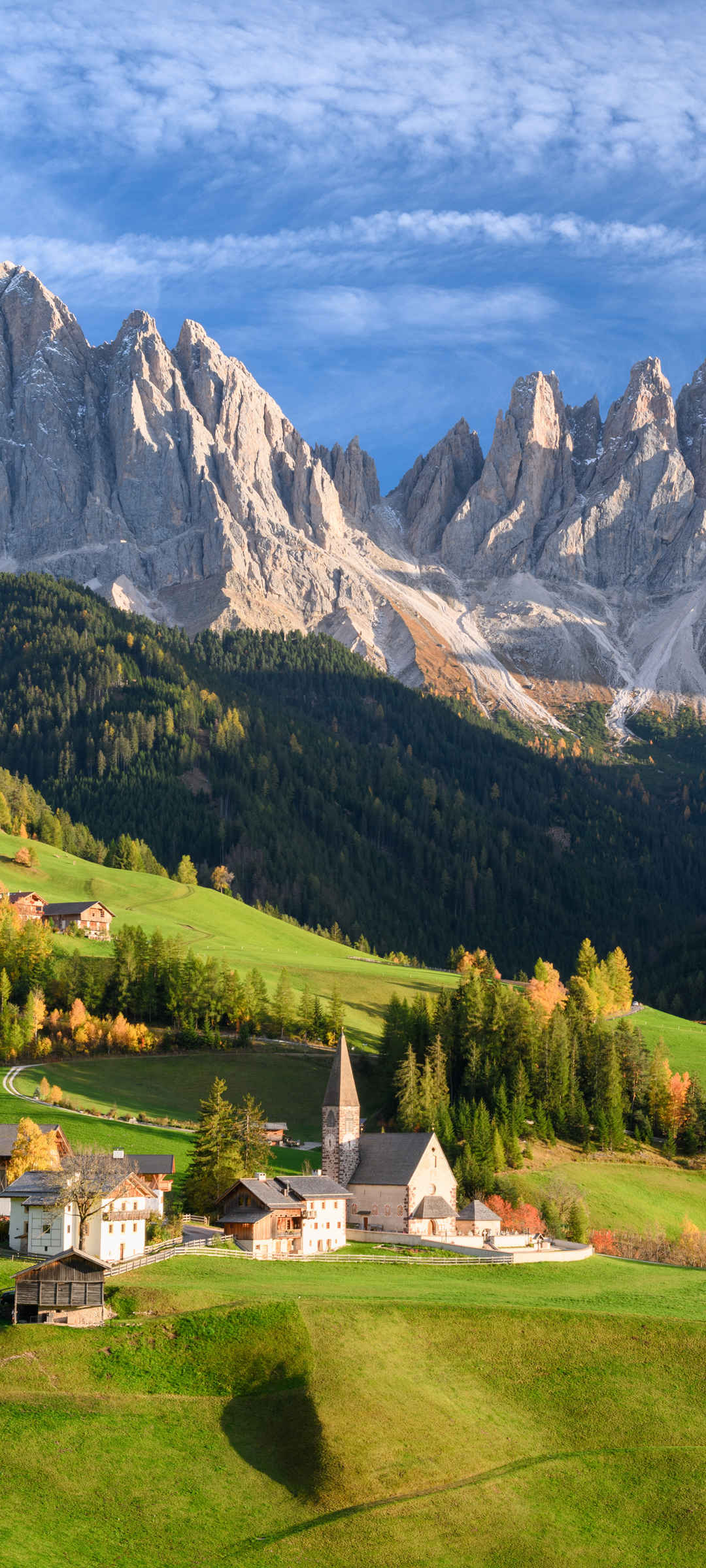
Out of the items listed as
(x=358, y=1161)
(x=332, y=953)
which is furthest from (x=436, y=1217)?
(x=332, y=953)

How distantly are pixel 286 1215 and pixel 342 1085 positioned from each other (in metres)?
16.0

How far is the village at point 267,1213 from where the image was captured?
53.9 metres

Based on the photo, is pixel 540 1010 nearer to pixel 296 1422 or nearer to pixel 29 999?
pixel 29 999

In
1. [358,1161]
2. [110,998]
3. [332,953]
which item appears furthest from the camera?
[332,953]

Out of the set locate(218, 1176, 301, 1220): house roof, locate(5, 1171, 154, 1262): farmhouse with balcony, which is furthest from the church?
locate(5, 1171, 154, 1262): farmhouse with balcony

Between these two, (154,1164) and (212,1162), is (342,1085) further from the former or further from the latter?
(154,1164)

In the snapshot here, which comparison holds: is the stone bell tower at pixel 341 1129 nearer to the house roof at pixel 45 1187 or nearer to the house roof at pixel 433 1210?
the house roof at pixel 433 1210

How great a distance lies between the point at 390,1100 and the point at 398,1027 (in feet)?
33.0

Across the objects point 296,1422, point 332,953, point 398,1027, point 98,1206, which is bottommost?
point 296,1422

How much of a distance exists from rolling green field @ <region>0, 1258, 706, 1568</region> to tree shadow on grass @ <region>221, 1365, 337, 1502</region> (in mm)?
73

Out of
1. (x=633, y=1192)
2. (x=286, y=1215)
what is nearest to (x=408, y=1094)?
(x=633, y=1192)

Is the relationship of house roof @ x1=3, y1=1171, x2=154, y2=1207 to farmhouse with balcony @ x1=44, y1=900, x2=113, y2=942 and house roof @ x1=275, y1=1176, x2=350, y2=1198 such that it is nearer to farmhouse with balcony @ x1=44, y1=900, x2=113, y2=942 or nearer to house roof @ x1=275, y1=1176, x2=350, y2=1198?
house roof @ x1=275, y1=1176, x2=350, y2=1198

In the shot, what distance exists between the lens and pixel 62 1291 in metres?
53.6

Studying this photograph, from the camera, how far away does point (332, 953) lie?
7402 inches
